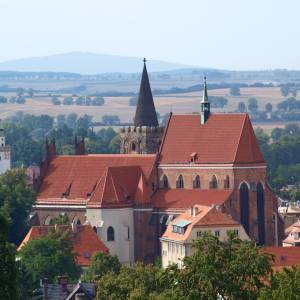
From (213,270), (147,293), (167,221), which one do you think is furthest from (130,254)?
(213,270)

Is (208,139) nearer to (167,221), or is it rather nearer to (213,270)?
(167,221)

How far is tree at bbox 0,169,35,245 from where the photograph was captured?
14088 cm

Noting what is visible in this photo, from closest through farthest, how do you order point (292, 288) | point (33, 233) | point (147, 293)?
point (292, 288), point (147, 293), point (33, 233)

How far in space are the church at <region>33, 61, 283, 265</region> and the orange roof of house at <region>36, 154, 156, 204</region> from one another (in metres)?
0.07

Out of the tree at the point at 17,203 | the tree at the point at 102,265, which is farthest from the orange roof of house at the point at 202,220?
the tree at the point at 17,203

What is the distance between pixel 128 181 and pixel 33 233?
966 centimetres

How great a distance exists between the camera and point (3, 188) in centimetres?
14538

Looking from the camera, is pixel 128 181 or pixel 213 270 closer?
pixel 213 270

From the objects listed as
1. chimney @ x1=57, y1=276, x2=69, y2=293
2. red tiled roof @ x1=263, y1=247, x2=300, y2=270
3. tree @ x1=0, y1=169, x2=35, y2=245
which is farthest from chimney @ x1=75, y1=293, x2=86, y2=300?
tree @ x1=0, y1=169, x2=35, y2=245

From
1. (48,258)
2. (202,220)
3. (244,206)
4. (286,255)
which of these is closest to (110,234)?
(244,206)

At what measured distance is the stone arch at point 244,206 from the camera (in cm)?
13915

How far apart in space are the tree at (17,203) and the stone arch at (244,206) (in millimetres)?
14400

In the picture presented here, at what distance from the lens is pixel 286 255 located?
119 meters

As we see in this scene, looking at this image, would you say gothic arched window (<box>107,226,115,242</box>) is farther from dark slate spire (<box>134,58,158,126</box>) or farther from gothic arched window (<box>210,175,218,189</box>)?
dark slate spire (<box>134,58,158,126</box>)
